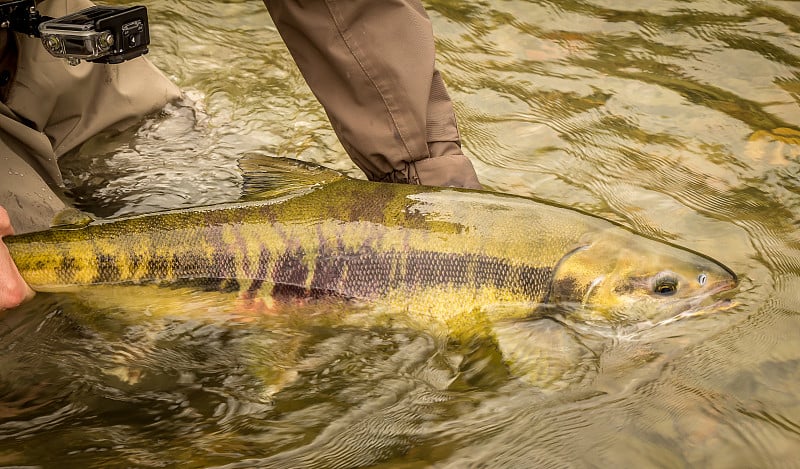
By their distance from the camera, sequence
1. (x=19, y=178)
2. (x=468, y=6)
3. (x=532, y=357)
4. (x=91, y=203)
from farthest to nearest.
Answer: (x=468, y=6) < (x=91, y=203) < (x=19, y=178) < (x=532, y=357)

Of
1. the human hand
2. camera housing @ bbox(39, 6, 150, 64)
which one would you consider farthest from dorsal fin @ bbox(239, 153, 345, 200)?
the human hand

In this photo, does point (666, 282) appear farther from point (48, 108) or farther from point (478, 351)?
point (48, 108)

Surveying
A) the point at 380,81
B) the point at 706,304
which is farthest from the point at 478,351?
the point at 380,81

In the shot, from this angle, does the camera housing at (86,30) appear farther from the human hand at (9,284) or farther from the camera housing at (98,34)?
the human hand at (9,284)

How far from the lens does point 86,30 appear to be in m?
3.21

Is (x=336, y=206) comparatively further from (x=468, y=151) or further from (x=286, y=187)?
(x=468, y=151)

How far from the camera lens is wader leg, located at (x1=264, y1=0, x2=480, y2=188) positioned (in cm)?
353

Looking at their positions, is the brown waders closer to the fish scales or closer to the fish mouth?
the fish scales

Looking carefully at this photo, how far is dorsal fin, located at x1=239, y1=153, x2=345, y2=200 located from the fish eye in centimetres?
130

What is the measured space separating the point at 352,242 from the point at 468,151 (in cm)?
162

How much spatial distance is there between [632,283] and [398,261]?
890 mm

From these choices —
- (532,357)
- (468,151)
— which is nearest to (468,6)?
(468,151)

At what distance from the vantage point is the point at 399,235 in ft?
10.2

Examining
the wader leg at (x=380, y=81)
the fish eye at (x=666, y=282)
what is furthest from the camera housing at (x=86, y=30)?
the fish eye at (x=666, y=282)
